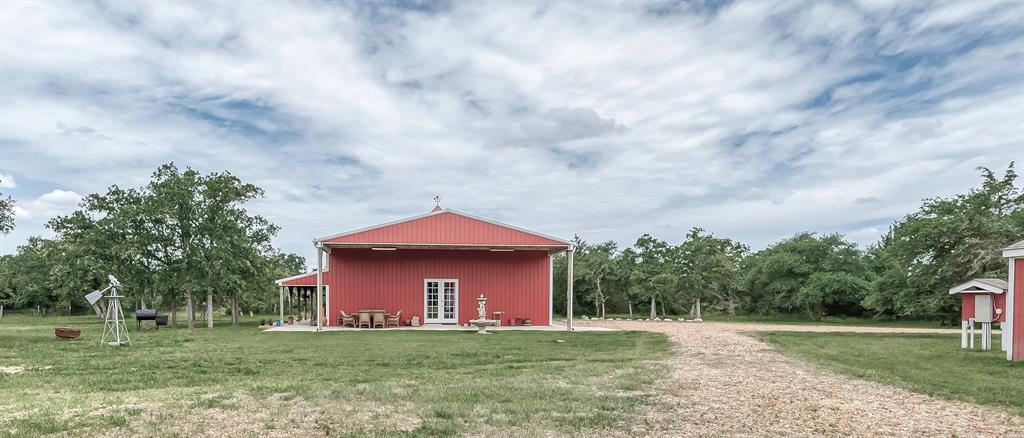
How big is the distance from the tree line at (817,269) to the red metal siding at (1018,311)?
30.9 feet

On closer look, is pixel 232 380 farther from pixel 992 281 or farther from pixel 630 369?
pixel 992 281

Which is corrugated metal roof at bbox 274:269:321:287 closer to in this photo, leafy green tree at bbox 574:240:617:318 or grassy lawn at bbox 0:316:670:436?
grassy lawn at bbox 0:316:670:436

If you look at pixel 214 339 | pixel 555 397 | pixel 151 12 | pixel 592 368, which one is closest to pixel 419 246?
pixel 214 339

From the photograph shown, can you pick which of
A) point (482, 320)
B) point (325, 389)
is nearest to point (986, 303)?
point (482, 320)

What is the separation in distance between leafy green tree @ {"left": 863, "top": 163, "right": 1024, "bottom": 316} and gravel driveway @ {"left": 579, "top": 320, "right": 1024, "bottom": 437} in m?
13.2

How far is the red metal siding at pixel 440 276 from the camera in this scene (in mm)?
23984

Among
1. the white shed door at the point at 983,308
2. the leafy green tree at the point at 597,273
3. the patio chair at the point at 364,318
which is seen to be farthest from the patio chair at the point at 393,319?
the leafy green tree at the point at 597,273

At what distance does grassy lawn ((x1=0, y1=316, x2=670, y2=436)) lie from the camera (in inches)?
257

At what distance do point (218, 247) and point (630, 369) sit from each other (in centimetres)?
1951

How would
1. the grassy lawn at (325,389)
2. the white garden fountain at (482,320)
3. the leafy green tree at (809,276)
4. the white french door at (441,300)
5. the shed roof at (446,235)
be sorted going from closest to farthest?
1. the grassy lawn at (325,389)
2. the white garden fountain at (482,320)
3. the shed roof at (446,235)
4. the white french door at (441,300)
5. the leafy green tree at (809,276)

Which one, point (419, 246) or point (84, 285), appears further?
point (84, 285)

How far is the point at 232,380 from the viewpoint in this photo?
941 centimetres

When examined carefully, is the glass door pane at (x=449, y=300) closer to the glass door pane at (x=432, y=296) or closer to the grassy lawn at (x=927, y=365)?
the glass door pane at (x=432, y=296)

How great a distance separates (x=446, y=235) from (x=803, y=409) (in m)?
16.5
